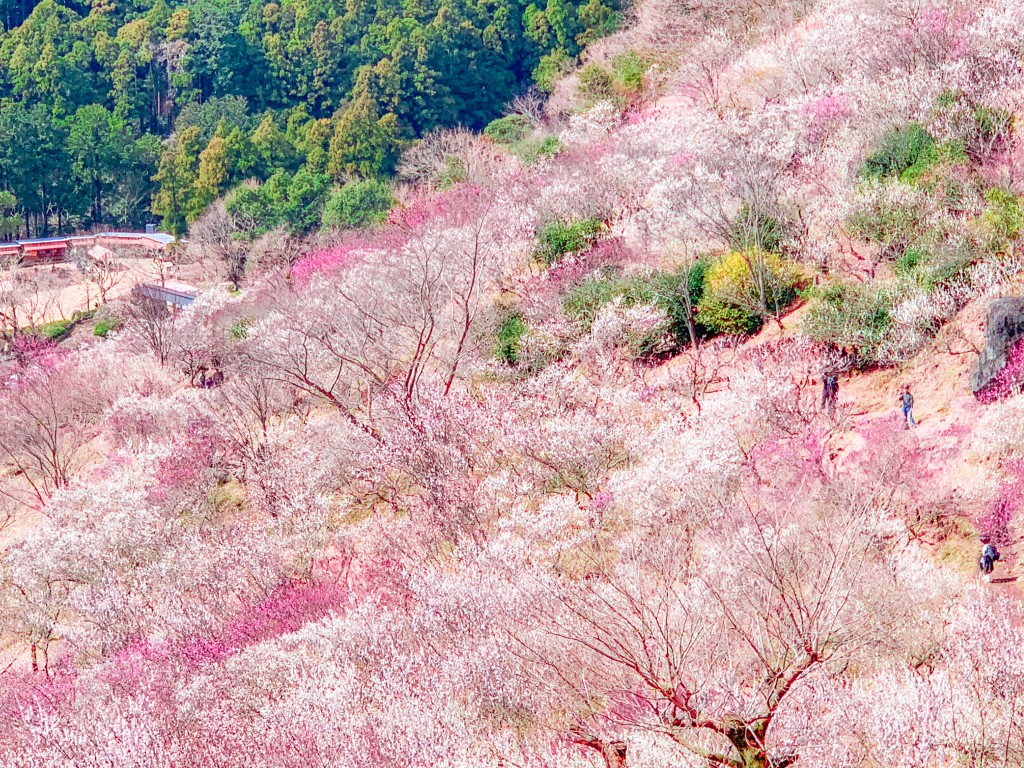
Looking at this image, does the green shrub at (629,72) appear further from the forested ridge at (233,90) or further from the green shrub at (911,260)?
the green shrub at (911,260)

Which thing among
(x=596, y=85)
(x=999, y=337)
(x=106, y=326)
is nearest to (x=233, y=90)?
(x=106, y=326)

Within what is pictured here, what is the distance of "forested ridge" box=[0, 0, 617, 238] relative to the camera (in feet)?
150

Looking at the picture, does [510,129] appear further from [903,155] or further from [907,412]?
[907,412]

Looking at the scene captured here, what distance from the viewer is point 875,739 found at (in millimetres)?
8781

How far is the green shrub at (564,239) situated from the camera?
24.4m

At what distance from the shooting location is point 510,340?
73.4ft

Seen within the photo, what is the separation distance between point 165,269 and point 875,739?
37.2 metres

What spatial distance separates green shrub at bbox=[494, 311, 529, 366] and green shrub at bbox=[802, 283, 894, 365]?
6122 mm

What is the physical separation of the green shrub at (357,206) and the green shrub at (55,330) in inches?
367

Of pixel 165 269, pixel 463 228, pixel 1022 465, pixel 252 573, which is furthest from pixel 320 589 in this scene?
pixel 165 269

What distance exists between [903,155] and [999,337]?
21.0 feet

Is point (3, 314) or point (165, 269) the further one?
point (165, 269)

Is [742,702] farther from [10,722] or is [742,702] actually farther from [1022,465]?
[10,722]

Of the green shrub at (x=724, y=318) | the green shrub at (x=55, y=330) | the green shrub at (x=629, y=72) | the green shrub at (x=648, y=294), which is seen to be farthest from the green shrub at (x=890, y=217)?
the green shrub at (x=55, y=330)
